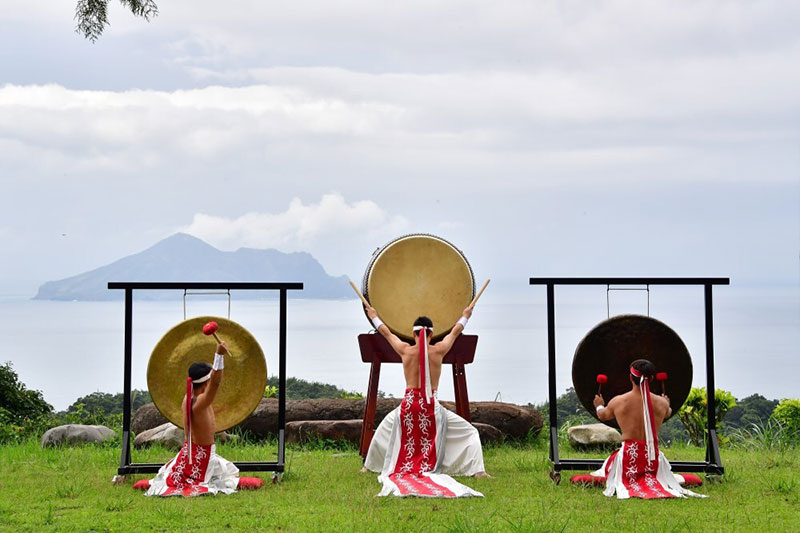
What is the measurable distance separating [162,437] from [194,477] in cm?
330

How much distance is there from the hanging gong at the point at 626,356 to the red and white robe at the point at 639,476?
0.81 metres

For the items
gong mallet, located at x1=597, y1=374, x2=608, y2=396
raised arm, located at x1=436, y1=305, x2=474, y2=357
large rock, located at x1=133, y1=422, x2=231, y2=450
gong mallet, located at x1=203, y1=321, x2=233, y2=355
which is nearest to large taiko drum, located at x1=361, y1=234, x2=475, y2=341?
raised arm, located at x1=436, y1=305, x2=474, y2=357

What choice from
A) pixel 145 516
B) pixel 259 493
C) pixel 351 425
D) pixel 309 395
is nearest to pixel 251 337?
pixel 259 493

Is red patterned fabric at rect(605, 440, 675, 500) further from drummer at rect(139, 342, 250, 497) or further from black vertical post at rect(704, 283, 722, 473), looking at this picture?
drummer at rect(139, 342, 250, 497)

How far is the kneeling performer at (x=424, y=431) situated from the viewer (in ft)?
28.6

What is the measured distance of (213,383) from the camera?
820 centimetres

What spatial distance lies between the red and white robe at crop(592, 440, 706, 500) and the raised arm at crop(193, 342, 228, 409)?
10.8 feet

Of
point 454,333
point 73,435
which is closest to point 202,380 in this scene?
point 454,333

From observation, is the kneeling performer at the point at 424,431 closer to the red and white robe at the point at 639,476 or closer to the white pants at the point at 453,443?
the white pants at the point at 453,443

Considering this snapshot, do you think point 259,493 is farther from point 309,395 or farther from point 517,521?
point 309,395

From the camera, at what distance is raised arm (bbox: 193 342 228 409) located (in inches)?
321

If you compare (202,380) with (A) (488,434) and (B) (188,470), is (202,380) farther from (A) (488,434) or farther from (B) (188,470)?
(A) (488,434)

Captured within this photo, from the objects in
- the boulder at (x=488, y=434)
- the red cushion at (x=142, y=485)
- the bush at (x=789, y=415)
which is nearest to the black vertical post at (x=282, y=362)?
the red cushion at (x=142, y=485)

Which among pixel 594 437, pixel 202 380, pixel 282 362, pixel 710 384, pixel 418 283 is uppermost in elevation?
pixel 418 283
